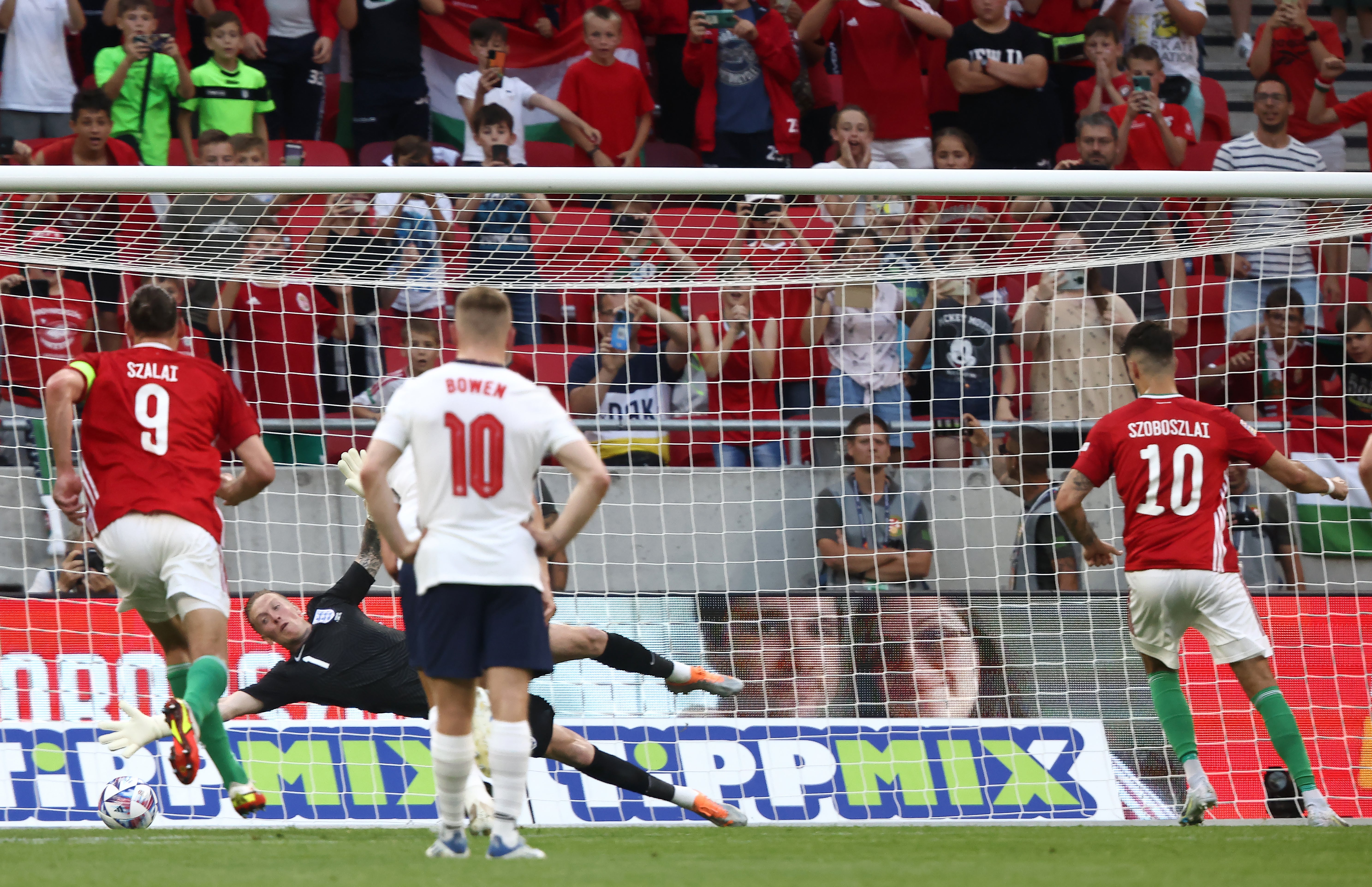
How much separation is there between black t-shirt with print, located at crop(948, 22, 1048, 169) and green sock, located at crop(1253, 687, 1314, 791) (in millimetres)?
5891

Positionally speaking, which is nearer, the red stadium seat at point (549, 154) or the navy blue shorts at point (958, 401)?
the navy blue shorts at point (958, 401)

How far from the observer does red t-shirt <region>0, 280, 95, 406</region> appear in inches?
337

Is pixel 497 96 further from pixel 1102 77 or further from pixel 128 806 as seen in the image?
pixel 128 806

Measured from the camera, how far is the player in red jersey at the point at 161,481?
235 inches

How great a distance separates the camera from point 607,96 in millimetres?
11375

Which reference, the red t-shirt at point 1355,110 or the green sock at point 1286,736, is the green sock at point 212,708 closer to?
the green sock at point 1286,736

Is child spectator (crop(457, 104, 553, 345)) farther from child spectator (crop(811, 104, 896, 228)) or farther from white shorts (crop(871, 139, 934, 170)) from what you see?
white shorts (crop(871, 139, 934, 170))

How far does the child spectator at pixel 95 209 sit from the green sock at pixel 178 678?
223cm

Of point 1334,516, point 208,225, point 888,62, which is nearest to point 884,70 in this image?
point 888,62

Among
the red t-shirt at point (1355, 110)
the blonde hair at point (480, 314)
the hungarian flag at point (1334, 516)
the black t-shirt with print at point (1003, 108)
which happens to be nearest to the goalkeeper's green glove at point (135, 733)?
the blonde hair at point (480, 314)

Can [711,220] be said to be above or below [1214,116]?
below

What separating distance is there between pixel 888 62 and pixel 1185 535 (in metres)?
6.19

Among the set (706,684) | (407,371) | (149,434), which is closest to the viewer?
(149,434)

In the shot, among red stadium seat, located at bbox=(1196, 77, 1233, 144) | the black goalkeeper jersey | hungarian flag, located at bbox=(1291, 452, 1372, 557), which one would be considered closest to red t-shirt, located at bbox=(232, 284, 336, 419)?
the black goalkeeper jersey
